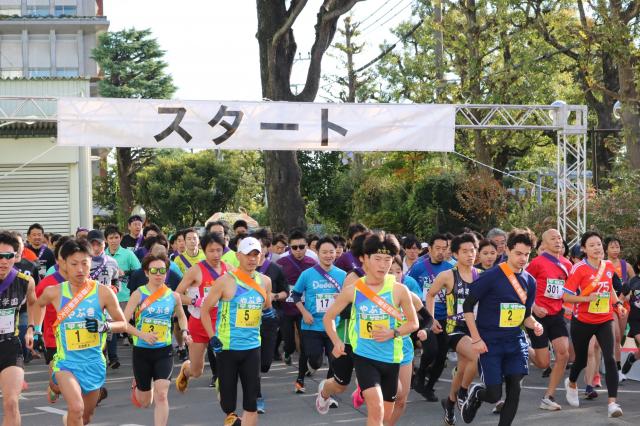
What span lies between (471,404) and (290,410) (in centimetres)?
240

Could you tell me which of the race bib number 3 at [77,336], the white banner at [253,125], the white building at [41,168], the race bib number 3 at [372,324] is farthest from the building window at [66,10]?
the race bib number 3 at [372,324]

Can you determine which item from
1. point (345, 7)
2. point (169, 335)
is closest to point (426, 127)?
point (345, 7)

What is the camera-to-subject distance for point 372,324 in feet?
24.6

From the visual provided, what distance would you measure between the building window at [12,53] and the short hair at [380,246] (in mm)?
52562

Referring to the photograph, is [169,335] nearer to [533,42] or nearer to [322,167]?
[533,42]

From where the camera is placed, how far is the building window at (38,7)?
59.3 metres

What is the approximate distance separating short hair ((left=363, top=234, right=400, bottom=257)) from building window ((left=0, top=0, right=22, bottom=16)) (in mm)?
55191

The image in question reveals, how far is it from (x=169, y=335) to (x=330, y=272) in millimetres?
2294

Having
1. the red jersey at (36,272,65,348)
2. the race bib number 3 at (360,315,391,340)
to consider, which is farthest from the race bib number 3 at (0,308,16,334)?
the race bib number 3 at (360,315,391,340)

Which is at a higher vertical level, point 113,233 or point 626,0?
point 626,0

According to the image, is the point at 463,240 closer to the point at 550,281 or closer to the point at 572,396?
the point at 550,281

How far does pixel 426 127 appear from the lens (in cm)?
1691

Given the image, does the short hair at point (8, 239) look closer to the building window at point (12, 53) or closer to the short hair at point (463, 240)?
the short hair at point (463, 240)

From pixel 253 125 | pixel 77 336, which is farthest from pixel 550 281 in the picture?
pixel 253 125
